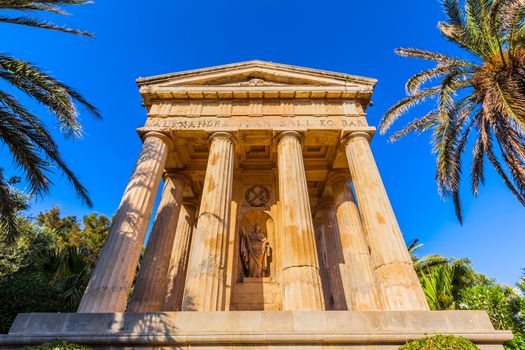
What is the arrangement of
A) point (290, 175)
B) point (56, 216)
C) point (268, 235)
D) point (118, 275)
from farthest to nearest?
point (56, 216), point (268, 235), point (290, 175), point (118, 275)

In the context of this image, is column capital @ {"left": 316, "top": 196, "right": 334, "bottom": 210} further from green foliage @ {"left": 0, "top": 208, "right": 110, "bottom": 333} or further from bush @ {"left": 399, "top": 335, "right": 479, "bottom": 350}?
green foliage @ {"left": 0, "top": 208, "right": 110, "bottom": 333}

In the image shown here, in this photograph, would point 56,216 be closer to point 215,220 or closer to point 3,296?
point 3,296

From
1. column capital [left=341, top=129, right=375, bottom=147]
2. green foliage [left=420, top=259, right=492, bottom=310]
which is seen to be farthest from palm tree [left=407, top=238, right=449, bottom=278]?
column capital [left=341, top=129, right=375, bottom=147]

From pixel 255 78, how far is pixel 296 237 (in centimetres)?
949

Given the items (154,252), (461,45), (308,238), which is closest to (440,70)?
(461,45)

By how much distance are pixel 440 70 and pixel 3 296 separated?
24146 mm

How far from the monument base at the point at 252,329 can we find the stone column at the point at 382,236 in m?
1.65

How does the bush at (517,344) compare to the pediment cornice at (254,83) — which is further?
the pediment cornice at (254,83)

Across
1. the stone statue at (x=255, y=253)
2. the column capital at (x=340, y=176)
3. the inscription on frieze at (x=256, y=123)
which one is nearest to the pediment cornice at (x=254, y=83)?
the inscription on frieze at (x=256, y=123)

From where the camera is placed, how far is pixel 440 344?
6332 millimetres

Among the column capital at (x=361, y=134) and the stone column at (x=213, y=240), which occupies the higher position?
the column capital at (x=361, y=134)

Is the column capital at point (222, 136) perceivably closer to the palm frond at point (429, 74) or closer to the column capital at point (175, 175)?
the column capital at point (175, 175)

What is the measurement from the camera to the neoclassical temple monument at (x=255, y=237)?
735cm

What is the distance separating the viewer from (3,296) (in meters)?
14.8
